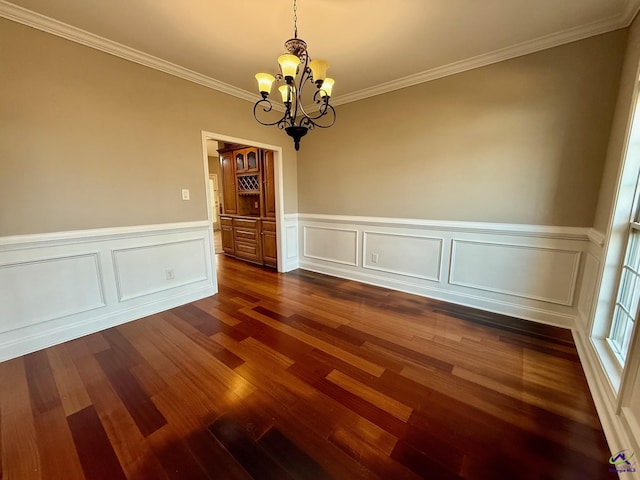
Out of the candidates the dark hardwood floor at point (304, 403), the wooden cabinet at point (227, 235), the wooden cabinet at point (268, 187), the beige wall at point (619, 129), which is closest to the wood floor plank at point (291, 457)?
the dark hardwood floor at point (304, 403)

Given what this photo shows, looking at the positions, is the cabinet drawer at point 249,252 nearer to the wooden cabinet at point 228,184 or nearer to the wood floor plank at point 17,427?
the wooden cabinet at point 228,184

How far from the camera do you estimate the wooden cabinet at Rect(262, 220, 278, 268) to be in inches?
178

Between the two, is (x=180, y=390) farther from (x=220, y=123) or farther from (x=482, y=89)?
(x=482, y=89)

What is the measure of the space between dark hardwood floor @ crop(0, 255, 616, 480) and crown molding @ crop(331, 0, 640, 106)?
2560 mm

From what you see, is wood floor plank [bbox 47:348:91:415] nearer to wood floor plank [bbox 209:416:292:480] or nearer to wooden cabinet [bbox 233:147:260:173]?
wood floor plank [bbox 209:416:292:480]

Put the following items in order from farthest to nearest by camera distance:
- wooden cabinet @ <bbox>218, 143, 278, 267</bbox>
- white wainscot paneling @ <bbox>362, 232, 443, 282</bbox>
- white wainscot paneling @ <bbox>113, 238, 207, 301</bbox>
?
wooden cabinet @ <bbox>218, 143, 278, 267</bbox>, white wainscot paneling @ <bbox>362, 232, 443, 282</bbox>, white wainscot paneling @ <bbox>113, 238, 207, 301</bbox>

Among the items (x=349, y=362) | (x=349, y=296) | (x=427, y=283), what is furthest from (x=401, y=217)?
(x=349, y=362)

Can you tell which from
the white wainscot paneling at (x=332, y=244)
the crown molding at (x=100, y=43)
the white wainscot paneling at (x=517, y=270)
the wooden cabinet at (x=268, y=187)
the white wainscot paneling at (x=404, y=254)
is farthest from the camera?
the wooden cabinet at (x=268, y=187)

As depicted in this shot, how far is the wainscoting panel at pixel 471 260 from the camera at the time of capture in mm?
2490

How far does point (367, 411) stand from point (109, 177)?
9.61ft

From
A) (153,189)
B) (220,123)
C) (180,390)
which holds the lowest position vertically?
(180,390)

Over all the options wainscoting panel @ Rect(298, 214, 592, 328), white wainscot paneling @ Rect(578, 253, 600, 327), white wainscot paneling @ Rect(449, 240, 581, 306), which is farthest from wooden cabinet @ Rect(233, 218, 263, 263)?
white wainscot paneling @ Rect(578, 253, 600, 327)

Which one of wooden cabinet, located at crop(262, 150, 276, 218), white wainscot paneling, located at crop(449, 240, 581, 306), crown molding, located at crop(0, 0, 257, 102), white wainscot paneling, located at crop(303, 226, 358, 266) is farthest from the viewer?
wooden cabinet, located at crop(262, 150, 276, 218)

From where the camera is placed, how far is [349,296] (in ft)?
11.0
